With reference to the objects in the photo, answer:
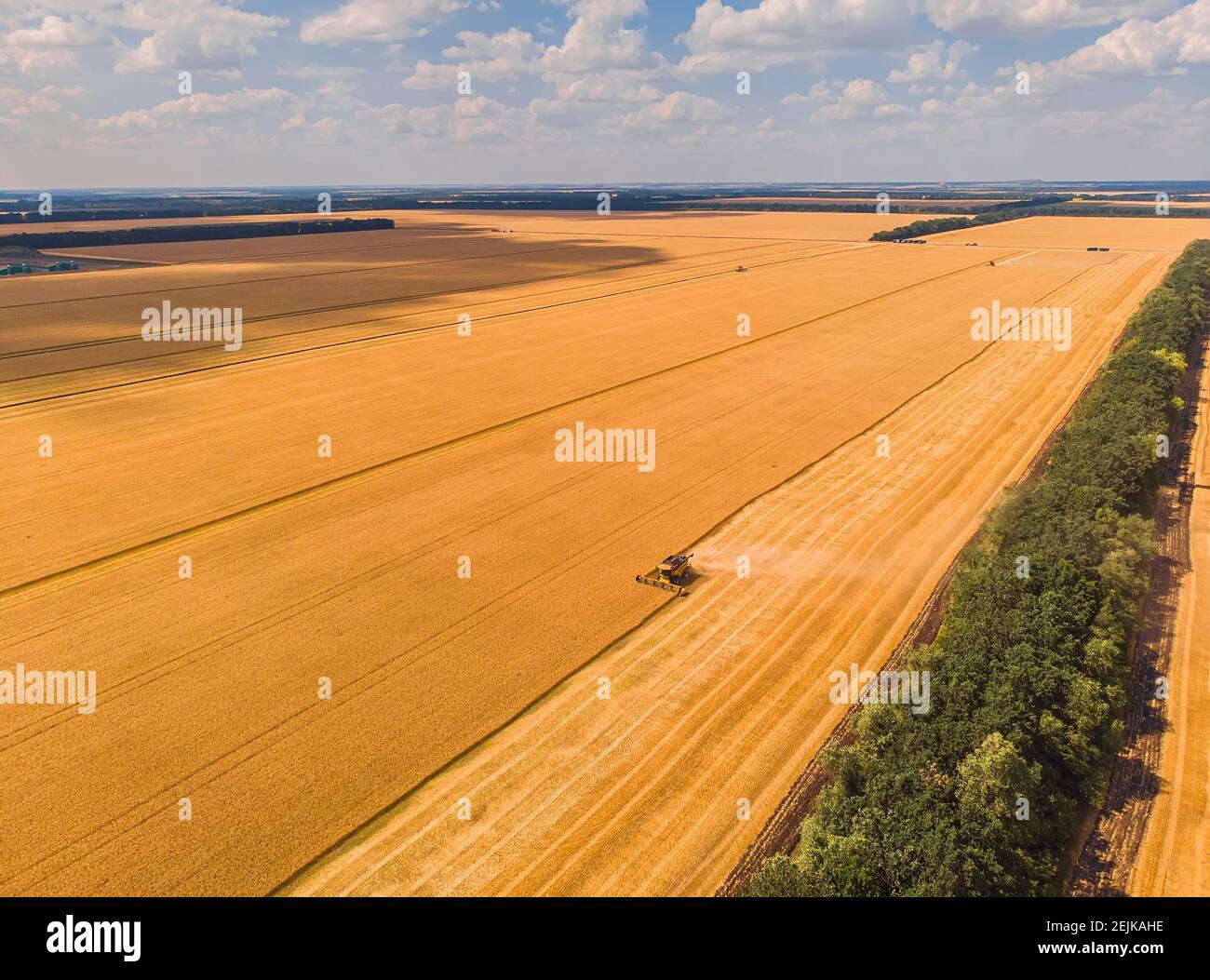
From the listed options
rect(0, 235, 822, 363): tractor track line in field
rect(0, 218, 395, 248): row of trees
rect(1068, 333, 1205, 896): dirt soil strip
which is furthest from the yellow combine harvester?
rect(0, 218, 395, 248): row of trees

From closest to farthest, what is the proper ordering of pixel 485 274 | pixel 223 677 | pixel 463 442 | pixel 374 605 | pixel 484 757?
pixel 484 757
pixel 223 677
pixel 374 605
pixel 463 442
pixel 485 274

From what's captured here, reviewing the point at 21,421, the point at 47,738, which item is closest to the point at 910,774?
the point at 47,738

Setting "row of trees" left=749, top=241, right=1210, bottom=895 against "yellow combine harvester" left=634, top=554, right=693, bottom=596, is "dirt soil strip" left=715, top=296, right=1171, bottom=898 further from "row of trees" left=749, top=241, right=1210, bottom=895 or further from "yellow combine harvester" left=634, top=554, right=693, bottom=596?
"yellow combine harvester" left=634, top=554, right=693, bottom=596

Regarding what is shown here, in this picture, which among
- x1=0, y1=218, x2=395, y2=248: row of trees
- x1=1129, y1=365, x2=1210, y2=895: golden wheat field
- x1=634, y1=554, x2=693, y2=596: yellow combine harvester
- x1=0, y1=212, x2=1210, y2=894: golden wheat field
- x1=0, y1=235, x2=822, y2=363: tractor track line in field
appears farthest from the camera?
x1=0, y1=218, x2=395, y2=248: row of trees

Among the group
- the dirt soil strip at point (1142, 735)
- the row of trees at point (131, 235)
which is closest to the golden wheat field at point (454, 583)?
the dirt soil strip at point (1142, 735)

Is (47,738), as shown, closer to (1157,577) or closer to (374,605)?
(374,605)

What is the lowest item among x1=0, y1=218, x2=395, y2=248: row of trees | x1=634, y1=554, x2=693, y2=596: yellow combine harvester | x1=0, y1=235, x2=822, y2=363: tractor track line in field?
x1=634, y1=554, x2=693, y2=596: yellow combine harvester
